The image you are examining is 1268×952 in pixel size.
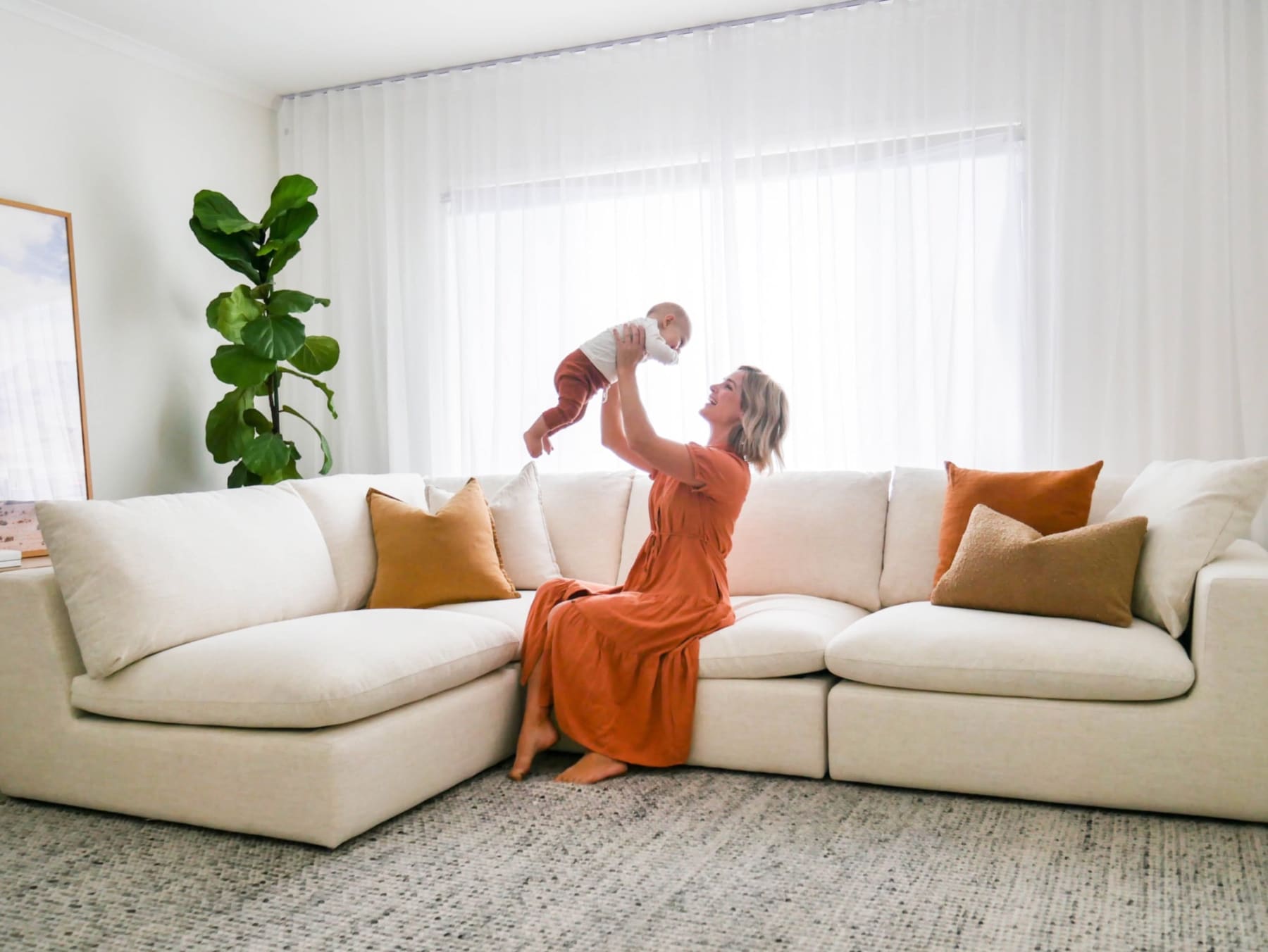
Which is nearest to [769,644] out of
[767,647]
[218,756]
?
[767,647]

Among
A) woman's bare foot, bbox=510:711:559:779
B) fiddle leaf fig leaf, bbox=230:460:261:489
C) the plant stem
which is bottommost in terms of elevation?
woman's bare foot, bbox=510:711:559:779

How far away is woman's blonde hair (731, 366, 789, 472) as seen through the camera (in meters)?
3.12

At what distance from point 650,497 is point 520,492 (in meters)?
0.75

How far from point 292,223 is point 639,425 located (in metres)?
2.42

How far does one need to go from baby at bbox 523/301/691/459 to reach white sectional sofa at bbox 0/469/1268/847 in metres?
0.60

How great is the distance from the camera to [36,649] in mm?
2746

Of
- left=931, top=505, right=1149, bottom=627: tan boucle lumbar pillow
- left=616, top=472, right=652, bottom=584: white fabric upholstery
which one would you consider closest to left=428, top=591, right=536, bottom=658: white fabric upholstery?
left=616, top=472, right=652, bottom=584: white fabric upholstery

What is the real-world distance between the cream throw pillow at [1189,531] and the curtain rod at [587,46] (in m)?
2.36

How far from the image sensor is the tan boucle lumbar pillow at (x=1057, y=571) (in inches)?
110

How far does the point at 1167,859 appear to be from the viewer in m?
2.29

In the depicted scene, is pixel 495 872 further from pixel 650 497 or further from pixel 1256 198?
pixel 1256 198

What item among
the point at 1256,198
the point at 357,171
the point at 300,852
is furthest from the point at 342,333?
the point at 1256,198

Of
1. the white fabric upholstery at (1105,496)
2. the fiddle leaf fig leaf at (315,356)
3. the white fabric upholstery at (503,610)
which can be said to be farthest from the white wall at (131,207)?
the white fabric upholstery at (1105,496)

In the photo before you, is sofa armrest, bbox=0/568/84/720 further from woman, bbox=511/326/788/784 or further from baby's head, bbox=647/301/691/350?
baby's head, bbox=647/301/691/350
